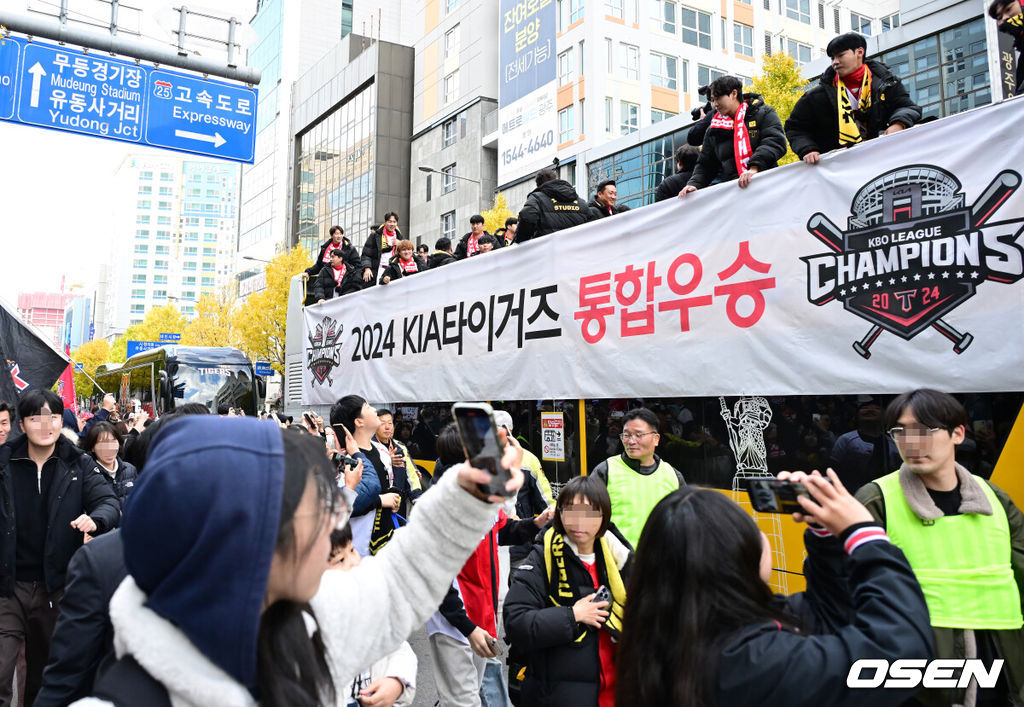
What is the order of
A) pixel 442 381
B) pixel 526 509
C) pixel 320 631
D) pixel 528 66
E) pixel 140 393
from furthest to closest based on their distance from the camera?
pixel 528 66 < pixel 140 393 < pixel 442 381 < pixel 526 509 < pixel 320 631

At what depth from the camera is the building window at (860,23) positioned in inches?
1334

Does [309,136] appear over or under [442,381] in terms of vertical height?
over

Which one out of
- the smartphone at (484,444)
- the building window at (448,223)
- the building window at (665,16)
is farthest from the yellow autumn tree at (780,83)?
the building window at (448,223)

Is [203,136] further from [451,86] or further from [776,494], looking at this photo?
[451,86]

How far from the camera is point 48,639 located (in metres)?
3.96

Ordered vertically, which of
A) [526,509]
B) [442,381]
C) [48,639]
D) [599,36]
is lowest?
[48,639]

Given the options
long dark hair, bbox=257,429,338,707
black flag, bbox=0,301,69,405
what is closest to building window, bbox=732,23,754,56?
black flag, bbox=0,301,69,405

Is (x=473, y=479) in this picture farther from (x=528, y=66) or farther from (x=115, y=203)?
(x=115, y=203)

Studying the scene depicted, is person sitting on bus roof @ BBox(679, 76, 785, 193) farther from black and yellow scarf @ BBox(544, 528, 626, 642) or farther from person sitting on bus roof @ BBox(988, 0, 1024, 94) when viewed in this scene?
black and yellow scarf @ BBox(544, 528, 626, 642)

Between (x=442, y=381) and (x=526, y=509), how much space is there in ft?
10.1

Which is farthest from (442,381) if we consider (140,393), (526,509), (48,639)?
(140,393)

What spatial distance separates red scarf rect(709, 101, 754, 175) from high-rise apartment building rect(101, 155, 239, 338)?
112m

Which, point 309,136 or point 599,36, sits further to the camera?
point 309,136

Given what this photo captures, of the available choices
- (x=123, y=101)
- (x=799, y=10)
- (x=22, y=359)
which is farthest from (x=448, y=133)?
(x=22, y=359)
